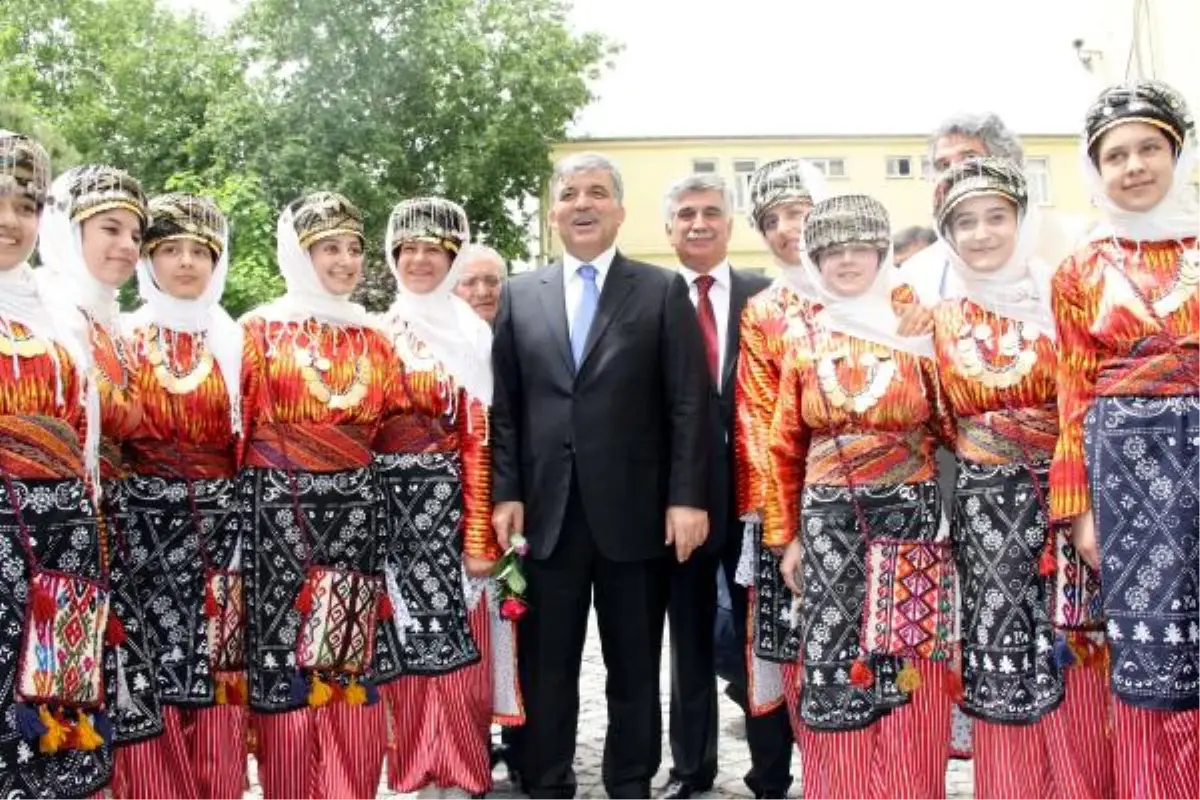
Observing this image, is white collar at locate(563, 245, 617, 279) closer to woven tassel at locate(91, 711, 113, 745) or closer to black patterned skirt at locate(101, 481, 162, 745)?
black patterned skirt at locate(101, 481, 162, 745)

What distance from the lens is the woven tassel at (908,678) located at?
12.4 ft

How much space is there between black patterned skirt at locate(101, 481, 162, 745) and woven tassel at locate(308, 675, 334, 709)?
47cm

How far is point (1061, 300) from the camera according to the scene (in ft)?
11.6

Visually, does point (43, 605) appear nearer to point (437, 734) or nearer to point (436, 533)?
point (436, 533)

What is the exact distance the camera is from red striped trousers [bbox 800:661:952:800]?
3.83 m

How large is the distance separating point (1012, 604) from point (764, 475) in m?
0.95

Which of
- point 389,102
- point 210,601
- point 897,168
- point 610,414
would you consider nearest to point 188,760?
point 210,601

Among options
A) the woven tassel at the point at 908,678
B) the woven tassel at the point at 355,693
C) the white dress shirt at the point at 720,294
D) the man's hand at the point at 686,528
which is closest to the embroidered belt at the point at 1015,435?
the woven tassel at the point at 908,678

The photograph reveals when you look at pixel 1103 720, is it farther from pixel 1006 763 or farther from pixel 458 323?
pixel 458 323

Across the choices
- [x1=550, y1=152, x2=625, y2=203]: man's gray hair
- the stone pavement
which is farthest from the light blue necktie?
the stone pavement

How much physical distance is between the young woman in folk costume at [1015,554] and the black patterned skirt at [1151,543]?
245 millimetres

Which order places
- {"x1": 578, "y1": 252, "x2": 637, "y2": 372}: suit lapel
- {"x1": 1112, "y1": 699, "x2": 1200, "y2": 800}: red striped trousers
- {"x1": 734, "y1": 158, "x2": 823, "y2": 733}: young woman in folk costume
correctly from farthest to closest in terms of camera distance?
{"x1": 578, "y1": 252, "x2": 637, "y2": 372}: suit lapel
{"x1": 734, "y1": 158, "x2": 823, "y2": 733}: young woman in folk costume
{"x1": 1112, "y1": 699, "x2": 1200, "y2": 800}: red striped trousers

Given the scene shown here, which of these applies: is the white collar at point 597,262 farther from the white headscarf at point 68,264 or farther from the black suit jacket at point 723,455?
the white headscarf at point 68,264

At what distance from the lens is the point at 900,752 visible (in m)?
3.84
